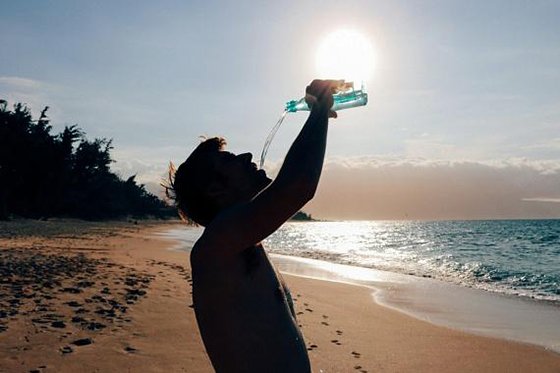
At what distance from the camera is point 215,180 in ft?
6.51

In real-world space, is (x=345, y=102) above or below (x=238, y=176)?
above

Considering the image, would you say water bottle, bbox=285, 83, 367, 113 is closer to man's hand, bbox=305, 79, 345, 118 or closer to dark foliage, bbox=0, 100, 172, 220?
man's hand, bbox=305, 79, 345, 118

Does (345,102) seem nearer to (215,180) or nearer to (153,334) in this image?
(215,180)

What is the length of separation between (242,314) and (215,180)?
0.51 m

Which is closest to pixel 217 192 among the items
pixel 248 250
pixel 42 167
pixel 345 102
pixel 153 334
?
pixel 248 250

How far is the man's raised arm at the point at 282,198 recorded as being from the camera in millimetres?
1595

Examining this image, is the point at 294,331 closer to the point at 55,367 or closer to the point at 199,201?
the point at 199,201

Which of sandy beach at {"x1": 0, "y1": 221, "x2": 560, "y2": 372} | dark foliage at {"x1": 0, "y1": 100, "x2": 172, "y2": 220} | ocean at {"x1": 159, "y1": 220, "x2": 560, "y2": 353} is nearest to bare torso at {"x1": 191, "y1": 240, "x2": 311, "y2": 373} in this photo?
sandy beach at {"x1": 0, "y1": 221, "x2": 560, "y2": 372}

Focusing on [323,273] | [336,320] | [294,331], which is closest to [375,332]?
[336,320]

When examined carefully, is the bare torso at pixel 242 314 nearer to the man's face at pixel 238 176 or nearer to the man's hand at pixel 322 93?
the man's face at pixel 238 176

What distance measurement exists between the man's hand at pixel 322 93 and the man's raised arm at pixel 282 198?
0.09 feet

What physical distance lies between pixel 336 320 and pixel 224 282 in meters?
7.72

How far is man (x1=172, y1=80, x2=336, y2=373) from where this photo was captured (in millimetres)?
1628

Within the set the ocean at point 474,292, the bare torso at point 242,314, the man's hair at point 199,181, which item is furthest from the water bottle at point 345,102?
the ocean at point 474,292
